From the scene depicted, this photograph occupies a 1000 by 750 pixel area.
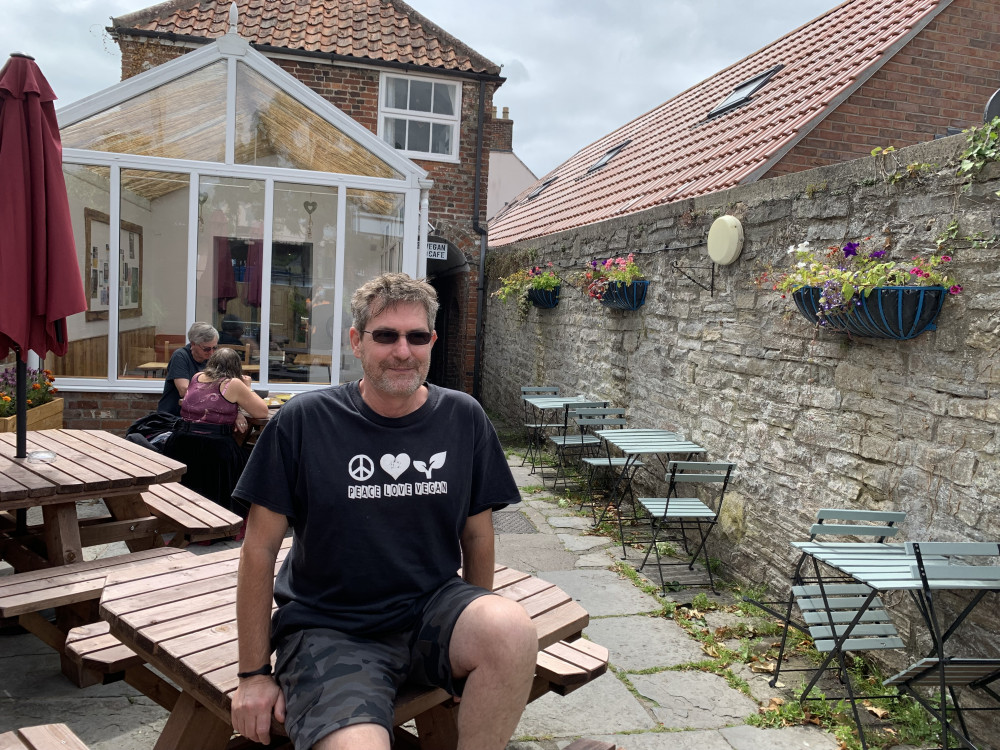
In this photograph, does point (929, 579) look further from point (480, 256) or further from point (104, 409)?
point (480, 256)

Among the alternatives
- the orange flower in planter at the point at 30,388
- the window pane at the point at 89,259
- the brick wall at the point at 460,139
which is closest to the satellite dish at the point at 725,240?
the orange flower in planter at the point at 30,388

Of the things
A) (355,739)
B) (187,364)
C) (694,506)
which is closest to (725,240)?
(694,506)

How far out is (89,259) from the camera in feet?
24.7

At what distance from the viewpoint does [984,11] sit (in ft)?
26.6

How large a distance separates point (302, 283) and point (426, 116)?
593cm

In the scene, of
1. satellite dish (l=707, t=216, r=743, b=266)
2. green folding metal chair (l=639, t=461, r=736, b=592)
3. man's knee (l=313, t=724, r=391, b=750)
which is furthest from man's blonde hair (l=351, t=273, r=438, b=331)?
satellite dish (l=707, t=216, r=743, b=266)

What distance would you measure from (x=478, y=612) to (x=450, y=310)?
1347 centimetres

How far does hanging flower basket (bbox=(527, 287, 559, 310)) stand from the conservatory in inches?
74.6

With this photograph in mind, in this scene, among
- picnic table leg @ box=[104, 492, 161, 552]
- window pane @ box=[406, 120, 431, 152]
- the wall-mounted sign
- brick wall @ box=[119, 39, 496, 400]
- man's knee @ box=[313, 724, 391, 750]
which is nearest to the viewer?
man's knee @ box=[313, 724, 391, 750]

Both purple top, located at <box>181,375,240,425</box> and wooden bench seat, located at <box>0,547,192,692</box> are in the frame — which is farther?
purple top, located at <box>181,375,240,425</box>

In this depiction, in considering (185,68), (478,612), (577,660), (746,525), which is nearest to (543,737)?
(577,660)

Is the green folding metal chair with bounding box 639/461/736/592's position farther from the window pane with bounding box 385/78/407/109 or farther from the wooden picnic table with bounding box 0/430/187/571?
the window pane with bounding box 385/78/407/109

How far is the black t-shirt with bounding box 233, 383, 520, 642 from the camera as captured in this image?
2.09 metres

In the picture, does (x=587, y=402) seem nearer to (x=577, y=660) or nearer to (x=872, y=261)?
(x=872, y=261)
